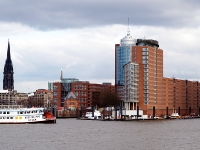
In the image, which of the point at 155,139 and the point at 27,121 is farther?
the point at 27,121

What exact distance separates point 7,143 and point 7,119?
7864cm

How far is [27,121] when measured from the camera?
16675 centimetres

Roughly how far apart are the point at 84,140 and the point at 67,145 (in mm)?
10489

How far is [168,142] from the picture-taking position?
91.2 m

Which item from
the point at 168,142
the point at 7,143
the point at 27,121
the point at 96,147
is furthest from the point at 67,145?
the point at 27,121

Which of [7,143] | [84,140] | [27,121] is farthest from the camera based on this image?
[27,121]

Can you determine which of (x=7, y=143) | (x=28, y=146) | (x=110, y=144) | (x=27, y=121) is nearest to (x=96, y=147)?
(x=110, y=144)

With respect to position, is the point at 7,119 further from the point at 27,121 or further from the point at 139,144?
the point at 139,144

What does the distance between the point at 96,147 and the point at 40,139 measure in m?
18.3

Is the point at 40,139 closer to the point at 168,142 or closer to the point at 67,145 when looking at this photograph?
the point at 67,145

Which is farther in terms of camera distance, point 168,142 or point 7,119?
point 7,119

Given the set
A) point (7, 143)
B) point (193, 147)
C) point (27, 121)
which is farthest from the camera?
point (27, 121)

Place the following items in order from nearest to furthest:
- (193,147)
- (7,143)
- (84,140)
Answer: (193,147), (7,143), (84,140)

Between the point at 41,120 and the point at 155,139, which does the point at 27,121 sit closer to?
the point at 41,120
